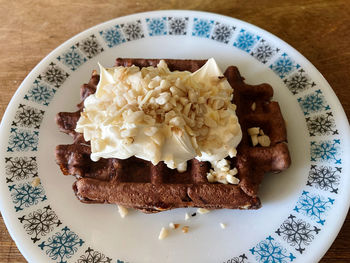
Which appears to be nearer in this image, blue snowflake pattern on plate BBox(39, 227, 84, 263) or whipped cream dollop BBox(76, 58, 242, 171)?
whipped cream dollop BBox(76, 58, 242, 171)

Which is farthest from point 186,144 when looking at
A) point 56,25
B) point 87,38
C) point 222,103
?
point 56,25

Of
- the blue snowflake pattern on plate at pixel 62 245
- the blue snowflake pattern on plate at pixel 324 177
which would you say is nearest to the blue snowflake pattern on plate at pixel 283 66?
the blue snowflake pattern on plate at pixel 324 177

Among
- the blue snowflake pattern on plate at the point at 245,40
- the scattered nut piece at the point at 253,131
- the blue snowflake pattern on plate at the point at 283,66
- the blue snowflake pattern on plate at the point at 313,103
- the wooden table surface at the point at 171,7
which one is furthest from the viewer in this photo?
the wooden table surface at the point at 171,7

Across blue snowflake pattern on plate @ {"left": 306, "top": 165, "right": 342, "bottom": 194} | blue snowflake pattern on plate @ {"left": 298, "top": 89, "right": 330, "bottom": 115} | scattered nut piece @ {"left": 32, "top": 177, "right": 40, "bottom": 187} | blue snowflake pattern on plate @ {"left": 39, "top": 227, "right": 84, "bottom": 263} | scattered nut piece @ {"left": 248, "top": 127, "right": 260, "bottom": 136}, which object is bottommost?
blue snowflake pattern on plate @ {"left": 39, "top": 227, "right": 84, "bottom": 263}

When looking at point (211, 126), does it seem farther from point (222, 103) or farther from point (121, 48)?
point (121, 48)

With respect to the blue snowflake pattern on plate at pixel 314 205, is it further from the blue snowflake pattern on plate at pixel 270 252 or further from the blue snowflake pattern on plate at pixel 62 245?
the blue snowflake pattern on plate at pixel 62 245

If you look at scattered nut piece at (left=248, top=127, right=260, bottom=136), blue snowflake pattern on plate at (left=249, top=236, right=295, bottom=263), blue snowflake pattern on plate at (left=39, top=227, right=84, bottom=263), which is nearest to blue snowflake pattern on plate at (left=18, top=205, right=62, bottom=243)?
blue snowflake pattern on plate at (left=39, top=227, right=84, bottom=263)

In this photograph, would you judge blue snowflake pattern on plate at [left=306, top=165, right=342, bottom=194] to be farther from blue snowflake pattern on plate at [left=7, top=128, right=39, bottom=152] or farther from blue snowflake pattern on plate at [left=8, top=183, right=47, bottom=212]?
blue snowflake pattern on plate at [left=7, top=128, right=39, bottom=152]
